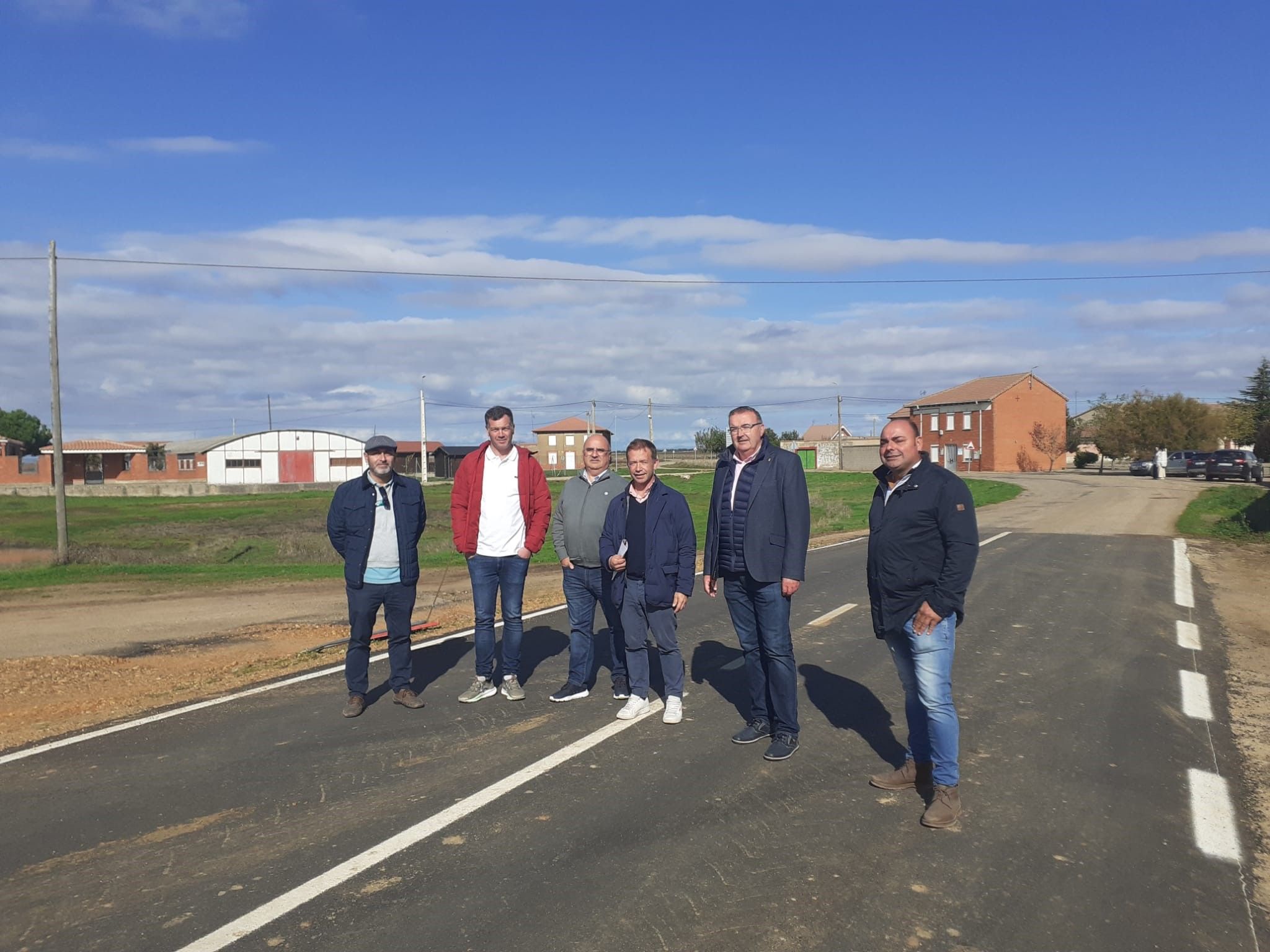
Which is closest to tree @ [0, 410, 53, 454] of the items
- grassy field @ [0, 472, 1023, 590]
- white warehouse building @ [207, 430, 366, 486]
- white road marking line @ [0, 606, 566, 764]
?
white warehouse building @ [207, 430, 366, 486]

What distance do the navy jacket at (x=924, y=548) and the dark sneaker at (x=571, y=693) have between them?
3.00 m

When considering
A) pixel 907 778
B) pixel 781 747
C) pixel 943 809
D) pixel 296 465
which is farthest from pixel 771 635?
pixel 296 465

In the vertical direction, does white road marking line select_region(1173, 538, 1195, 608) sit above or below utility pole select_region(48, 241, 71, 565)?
below

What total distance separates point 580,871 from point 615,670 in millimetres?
3140

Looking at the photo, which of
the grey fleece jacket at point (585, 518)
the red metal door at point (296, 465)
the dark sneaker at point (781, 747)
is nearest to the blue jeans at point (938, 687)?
the dark sneaker at point (781, 747)

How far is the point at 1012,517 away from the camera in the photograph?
29781 millimetres

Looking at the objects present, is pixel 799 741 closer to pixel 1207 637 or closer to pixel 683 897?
pixel 683 897

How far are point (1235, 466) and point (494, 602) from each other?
2068 inches

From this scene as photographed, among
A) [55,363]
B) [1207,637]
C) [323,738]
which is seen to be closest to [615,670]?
[323,738]

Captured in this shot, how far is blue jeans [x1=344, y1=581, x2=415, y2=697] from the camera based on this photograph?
7141 millimetres

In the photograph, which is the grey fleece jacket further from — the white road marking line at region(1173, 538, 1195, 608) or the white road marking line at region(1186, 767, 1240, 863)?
the white road marking line at region(1173, 538, 1195, 608)

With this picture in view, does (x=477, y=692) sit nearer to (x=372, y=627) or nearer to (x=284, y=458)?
(x=372, y=627)

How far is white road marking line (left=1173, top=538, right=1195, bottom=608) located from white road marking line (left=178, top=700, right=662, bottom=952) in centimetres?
990

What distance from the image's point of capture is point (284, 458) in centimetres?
8581
